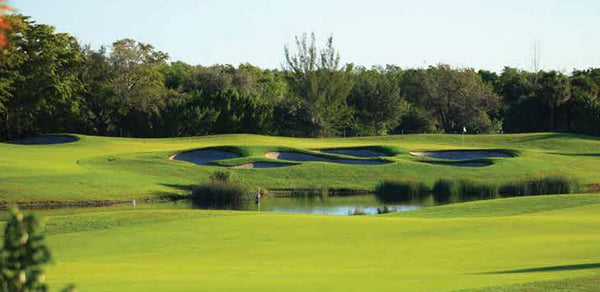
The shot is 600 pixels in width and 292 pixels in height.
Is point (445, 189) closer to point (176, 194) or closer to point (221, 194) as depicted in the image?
point (221, 194)

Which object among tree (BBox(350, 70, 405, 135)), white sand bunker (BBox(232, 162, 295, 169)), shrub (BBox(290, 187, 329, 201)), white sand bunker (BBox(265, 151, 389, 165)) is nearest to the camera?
shrub (BBox(290, 187, 329, 201))

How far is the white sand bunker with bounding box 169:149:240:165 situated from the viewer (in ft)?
188

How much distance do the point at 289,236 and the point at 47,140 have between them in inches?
1849

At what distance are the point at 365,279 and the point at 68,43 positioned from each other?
71.2 meters

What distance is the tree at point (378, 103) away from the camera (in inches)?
3469

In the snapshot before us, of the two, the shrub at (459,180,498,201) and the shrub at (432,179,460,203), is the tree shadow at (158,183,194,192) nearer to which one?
the shrub at (432,179,460,203)

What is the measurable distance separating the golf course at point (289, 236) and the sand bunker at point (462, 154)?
16.9ft

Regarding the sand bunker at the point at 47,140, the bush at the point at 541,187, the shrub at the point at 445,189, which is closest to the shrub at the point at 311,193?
the shrub at the point at 445,189

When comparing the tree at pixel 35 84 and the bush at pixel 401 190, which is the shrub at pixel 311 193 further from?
the tree at pixel 35 84

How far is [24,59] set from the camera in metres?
71.4

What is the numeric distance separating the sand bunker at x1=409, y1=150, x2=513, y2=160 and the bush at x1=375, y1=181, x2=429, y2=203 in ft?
42.5

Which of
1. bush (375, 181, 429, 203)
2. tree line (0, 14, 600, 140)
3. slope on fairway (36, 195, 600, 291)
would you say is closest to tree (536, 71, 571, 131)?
tree line (0, 14, 600, 140)

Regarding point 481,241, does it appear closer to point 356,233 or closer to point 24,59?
point 356,233

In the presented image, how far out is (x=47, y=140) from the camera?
2621 inches
